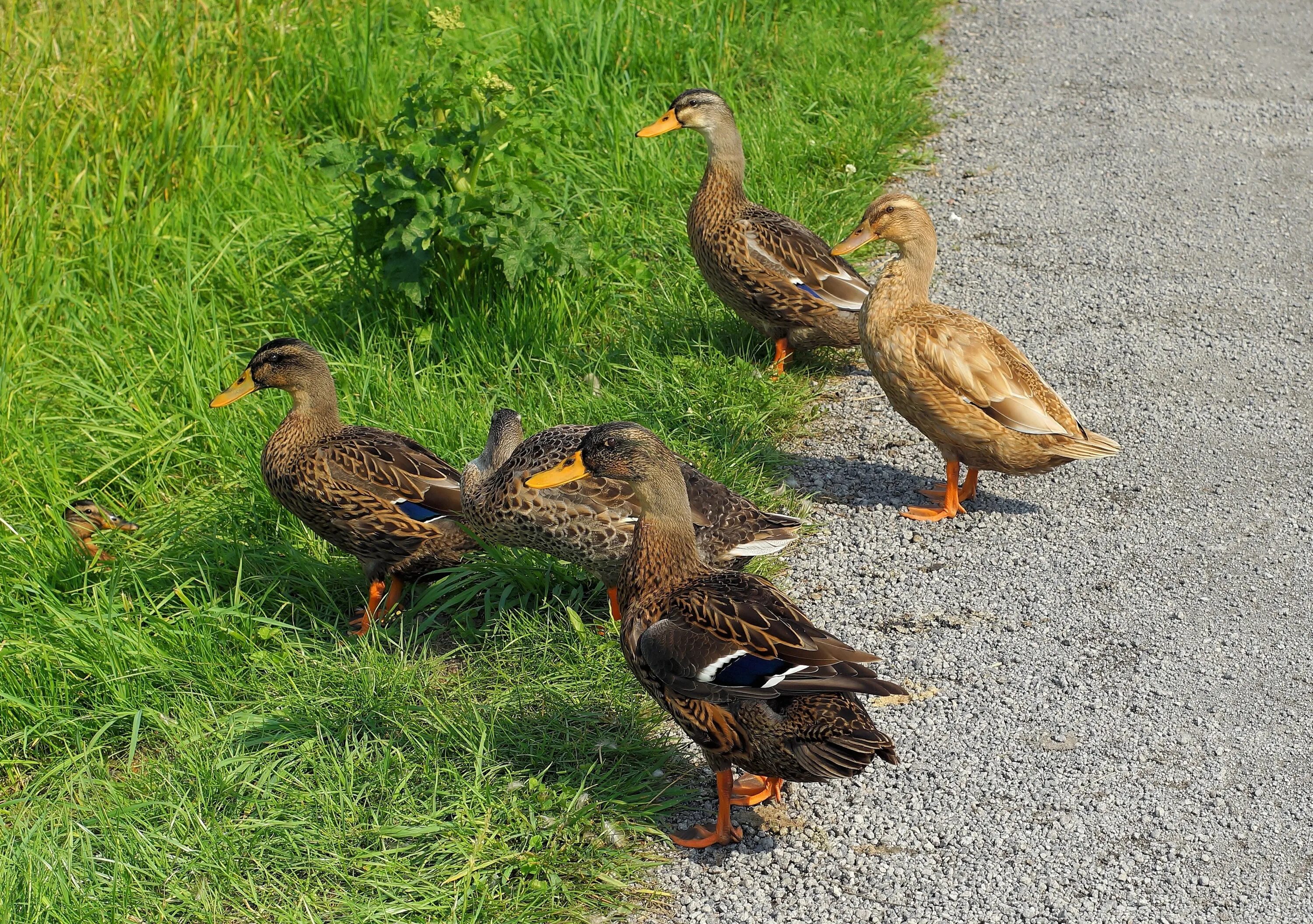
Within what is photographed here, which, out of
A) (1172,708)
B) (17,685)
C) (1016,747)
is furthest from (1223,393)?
(17,685)

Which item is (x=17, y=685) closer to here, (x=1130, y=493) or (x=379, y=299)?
(x=379, y=299)

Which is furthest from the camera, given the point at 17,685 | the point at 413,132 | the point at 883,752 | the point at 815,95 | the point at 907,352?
the point at 815,95

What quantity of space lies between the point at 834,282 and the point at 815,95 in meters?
2.77

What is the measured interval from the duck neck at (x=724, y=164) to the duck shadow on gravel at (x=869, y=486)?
5.11 feet

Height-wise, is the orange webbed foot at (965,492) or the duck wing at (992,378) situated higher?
the duck wing at (992,378)

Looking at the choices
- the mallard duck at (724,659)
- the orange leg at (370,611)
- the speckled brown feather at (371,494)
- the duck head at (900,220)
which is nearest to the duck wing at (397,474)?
the speckled brown feather at (371,494)

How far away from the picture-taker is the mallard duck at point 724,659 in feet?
10.9

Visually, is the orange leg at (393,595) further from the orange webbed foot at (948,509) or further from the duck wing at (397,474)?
the orange webbed foot at (948,509)

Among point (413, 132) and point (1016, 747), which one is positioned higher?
point (413, 132)

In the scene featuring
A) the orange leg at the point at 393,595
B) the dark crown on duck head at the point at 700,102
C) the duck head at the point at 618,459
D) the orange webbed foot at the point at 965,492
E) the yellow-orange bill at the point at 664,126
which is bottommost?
the orange leg at the point at 393,595

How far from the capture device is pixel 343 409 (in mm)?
5895

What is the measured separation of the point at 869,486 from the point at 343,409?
250 cm

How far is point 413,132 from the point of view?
20.5ft

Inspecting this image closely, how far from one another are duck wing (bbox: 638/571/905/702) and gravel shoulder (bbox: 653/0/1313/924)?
0.56 meters
